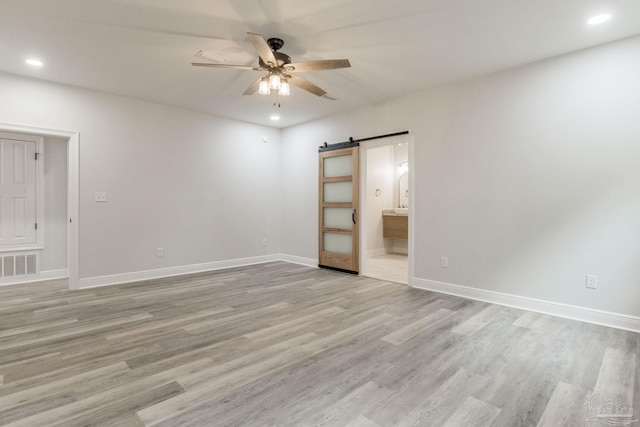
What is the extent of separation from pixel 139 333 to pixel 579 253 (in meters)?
4.39

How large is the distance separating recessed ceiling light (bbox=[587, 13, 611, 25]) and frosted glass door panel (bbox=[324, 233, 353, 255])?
3.92m

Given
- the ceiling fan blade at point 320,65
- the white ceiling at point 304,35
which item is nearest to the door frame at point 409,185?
the white ceiling at point 304,35

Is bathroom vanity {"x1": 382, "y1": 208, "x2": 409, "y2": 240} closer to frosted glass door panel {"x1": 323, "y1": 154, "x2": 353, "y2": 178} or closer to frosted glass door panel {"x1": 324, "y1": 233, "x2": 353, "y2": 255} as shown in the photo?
frosted glass door panel {"x1": 324, "y1": 233, "x2": 353, "y2": 255}

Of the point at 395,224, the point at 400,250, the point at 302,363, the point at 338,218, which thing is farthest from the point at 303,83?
the point at 400,250

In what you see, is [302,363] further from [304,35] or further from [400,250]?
[400,250]

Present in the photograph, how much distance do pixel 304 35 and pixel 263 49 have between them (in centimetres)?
56

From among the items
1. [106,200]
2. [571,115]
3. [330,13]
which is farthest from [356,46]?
[106,200]

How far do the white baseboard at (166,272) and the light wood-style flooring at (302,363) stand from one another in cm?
64

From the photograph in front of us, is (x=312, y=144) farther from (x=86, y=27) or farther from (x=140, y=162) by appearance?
(x=86, y=27)

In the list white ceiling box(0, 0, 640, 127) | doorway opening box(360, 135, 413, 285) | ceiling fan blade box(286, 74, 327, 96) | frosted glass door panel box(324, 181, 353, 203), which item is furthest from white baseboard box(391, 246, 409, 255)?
ceiling fan blade box(286, 74, 327, 96)

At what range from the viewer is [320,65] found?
2.91 m

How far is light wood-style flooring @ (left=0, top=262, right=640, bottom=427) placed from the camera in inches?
70.4

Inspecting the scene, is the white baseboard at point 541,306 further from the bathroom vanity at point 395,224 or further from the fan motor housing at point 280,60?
the fan motor housing at point 280,60

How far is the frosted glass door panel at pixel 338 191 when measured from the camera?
555 cm
